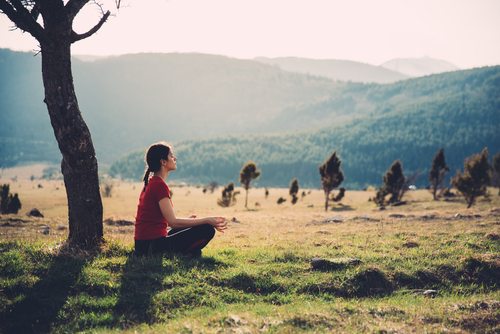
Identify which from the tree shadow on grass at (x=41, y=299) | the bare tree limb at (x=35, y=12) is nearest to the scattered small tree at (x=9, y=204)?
the bare tree limb at (x=35, y=12)

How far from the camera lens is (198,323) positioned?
382 cm

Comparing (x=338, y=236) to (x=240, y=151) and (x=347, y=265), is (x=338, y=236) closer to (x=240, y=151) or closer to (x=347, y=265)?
(x=347, y=265)

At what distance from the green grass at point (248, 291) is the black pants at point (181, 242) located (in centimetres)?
22

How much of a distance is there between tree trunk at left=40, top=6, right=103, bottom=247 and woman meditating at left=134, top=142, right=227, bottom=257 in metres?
1.33

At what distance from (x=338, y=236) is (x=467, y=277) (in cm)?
348

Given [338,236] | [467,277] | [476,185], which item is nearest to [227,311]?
[467,277]

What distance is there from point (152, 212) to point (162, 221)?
280 millimetres

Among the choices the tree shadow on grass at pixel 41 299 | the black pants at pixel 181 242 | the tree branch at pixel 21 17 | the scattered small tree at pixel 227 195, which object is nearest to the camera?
the tree shadow on grass at pixel 41 299

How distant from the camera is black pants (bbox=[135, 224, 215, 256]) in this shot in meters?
5.56

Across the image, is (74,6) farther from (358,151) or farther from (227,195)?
(358,151)

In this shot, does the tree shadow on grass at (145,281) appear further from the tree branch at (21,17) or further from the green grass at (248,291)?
the tree branch at (21,17)

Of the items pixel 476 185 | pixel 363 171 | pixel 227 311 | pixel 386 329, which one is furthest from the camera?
pixel 363 171

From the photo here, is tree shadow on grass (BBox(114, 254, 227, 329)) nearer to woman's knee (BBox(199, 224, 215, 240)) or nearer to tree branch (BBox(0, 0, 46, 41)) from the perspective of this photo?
woman's knee (BBox(199, 224, 215, 240))

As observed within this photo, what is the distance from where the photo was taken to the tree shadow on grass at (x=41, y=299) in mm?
3740
